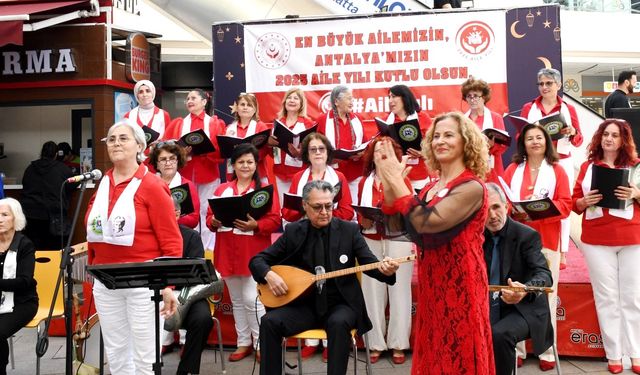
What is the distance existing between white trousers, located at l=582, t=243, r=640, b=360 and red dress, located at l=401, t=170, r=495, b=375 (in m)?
2.83

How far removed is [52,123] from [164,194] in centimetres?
761

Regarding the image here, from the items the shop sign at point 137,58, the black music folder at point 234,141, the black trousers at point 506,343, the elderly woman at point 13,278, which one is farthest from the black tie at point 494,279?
the shop sign at point 137,58

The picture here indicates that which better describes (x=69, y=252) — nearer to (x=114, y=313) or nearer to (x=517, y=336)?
(x=114, y=313)

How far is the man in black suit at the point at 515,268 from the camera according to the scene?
462 cm

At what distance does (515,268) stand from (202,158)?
3681 mm

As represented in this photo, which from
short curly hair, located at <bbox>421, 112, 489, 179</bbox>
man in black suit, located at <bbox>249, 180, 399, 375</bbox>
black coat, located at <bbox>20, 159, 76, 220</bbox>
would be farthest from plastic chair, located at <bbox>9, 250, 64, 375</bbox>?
short curly hair, located at <bbox>421, 112, 489, 179</bbox>

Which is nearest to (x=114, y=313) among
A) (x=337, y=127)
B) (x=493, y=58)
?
→ (x=337, y=127)

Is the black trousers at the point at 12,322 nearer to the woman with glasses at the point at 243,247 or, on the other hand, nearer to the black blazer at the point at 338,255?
the woman with glasses at the point at 243,247

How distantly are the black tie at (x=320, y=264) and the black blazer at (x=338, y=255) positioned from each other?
7 cm

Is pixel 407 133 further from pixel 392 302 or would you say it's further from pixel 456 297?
pixel 456 297

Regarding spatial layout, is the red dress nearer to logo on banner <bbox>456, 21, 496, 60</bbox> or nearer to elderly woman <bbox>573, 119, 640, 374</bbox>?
elderly woman <bbox>573, 119, 640, 374</bbox>

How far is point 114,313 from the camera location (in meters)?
4.26

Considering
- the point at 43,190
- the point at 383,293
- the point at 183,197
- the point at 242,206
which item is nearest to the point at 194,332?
the point at 242,206

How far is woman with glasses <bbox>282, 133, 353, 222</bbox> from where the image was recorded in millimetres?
6125
